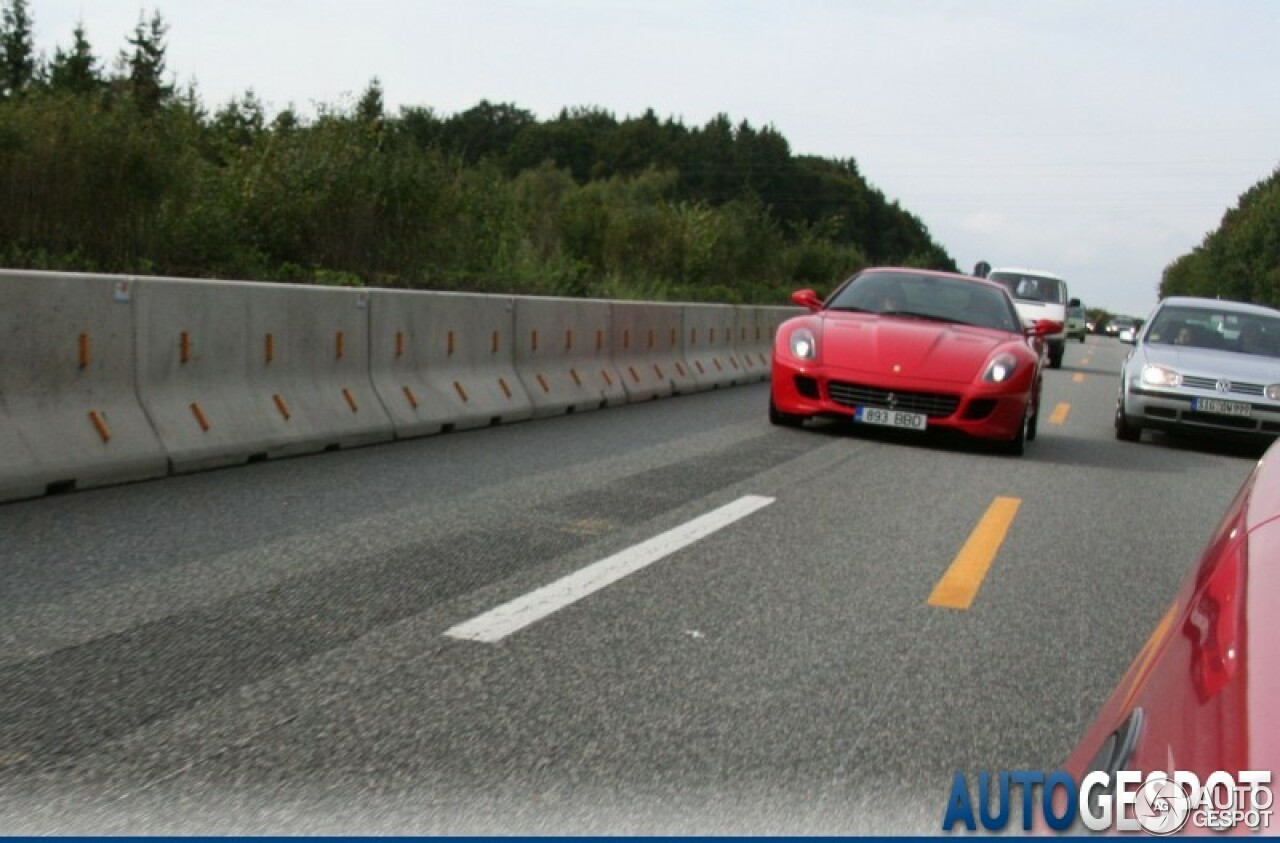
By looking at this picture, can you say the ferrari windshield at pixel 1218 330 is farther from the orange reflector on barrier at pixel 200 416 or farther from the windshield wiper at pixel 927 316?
the orange reflector on barrier at pixel 200 416

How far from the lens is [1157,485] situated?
1084 cm

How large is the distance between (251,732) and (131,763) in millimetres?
367

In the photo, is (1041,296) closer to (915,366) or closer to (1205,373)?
(1205,373)

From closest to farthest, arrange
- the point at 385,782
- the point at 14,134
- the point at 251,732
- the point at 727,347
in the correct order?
the point at 385,782, the point at 251,732, the point at 14,134, the point at 727,347

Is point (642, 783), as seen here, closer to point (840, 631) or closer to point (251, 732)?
point (251, 732)

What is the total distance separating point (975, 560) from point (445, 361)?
581 centimetres

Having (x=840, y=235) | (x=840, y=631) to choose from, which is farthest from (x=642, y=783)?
(x=840, y=235)

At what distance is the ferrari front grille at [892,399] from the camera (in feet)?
39.3

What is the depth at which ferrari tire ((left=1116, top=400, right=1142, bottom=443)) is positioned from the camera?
46.2 feet

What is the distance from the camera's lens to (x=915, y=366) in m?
12.1

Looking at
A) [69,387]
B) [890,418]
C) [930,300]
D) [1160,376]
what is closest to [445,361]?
[890,418]

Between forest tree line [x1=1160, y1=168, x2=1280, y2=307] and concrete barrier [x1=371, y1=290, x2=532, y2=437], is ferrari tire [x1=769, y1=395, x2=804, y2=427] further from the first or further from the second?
forest tree line [x1=1160, y1=168, x2=1280, y2=307]

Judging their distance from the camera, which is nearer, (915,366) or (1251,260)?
(915,366)

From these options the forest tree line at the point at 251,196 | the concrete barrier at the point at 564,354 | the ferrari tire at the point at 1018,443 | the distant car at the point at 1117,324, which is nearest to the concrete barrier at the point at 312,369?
the concrete barrier at the point at 564,354
